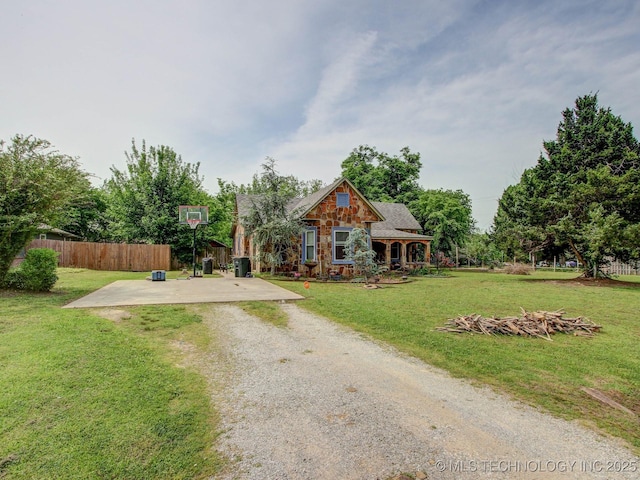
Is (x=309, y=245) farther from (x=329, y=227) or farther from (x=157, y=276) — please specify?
(x=157, y=276)

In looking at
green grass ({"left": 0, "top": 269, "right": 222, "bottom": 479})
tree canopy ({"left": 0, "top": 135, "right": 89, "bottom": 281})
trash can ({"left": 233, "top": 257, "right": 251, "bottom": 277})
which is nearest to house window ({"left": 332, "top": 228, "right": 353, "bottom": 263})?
trash can ({"left": 233, "top": 257, "right": 251, "bottom": 277})

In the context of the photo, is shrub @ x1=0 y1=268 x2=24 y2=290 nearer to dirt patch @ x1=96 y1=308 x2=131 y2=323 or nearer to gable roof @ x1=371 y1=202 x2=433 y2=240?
dirt patch @ x1=96 y1=308 x2=131 y2=323

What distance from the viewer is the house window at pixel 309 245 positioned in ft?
58.2

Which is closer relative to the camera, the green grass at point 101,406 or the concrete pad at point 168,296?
the green grass at point 101,406

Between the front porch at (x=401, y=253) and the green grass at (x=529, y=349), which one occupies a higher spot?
the front porch at (x=401, y=253)

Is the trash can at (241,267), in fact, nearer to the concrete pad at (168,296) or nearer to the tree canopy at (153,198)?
the concrete pad at (168,296)

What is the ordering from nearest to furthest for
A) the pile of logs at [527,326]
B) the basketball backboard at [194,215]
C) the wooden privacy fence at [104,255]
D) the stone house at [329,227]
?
the pile of logs at [527,326] < the stone house at [329,227] < the basketball backboard at [194,215] < the wooden privacy fence at [104,255]

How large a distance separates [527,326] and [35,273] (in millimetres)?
13504

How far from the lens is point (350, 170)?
134ft

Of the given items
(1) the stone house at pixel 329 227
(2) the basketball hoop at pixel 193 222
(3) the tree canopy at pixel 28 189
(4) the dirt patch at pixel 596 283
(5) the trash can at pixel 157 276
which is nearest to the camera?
(3) the tree canopy at pixel 28 189

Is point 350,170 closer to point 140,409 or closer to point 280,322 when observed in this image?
point 280,322

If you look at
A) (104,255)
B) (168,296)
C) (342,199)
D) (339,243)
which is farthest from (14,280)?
(342,199)

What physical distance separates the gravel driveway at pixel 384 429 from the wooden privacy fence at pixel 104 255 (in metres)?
21.2

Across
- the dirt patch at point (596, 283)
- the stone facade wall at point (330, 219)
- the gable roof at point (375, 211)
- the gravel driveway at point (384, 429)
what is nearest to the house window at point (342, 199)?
the stone facade wall at point (330, 219)
